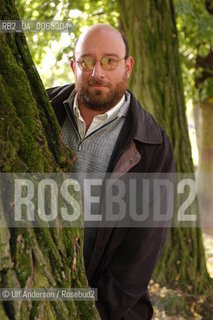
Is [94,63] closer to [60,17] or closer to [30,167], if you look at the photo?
[30,167]

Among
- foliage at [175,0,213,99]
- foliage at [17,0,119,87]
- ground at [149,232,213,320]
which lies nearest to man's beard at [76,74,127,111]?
ground at [149,232,213,320]

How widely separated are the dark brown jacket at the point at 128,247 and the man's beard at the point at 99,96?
135mm

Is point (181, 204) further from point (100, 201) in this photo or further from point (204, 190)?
point (204, 190)

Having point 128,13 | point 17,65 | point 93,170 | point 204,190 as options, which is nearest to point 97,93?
point 93,170

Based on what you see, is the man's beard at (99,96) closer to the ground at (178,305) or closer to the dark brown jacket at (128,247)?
the dark brown jacket at (128,247)

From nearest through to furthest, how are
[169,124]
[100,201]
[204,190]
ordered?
[100,201], [169,124], [204,190]

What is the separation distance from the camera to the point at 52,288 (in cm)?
192

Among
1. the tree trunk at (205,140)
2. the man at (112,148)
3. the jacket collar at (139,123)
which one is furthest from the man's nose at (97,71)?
the tree trunk at (205,140)

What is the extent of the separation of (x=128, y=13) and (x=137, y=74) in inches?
28.8

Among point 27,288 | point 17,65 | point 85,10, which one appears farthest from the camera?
point 85,10

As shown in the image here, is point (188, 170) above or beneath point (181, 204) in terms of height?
above

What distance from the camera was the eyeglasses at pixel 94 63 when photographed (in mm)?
2746

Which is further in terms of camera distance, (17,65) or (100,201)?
(100,201)

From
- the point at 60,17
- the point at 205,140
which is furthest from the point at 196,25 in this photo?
the point at 205,140
